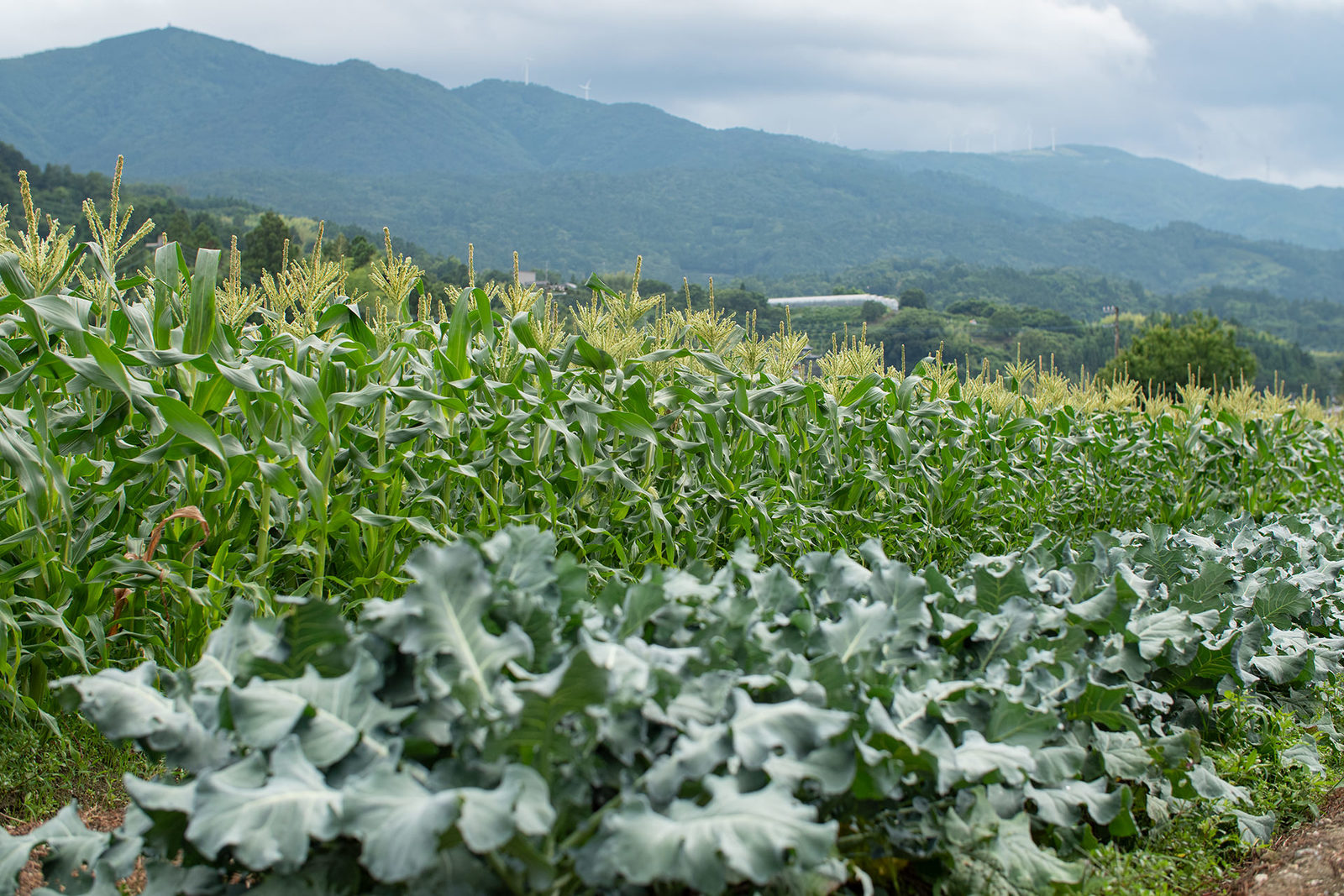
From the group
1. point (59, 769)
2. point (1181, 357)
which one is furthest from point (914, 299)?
point (59, 769)

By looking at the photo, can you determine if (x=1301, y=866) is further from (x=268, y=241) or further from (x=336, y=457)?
(x=268, y=241)

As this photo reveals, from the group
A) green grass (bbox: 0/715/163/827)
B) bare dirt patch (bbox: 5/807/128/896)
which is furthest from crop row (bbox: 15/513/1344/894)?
green grass (bbox: 0/715/163/827)

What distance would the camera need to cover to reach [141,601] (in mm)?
2807

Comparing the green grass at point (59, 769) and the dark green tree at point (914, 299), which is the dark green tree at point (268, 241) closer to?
the dark green tree at point (914, 299)

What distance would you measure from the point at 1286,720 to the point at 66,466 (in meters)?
4.21

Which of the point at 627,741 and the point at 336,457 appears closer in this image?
the point at 627,741

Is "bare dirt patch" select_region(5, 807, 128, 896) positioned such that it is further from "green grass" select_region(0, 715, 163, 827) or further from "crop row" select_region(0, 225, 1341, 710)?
"crop row" select_region(0, 225, 1341, 710)

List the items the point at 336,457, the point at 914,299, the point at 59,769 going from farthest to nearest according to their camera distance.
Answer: the point at 914,299 < the point at 336,457 < the point at 59,769

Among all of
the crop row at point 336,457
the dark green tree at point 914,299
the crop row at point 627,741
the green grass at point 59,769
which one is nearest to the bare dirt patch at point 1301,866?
the crop row at point 627,741

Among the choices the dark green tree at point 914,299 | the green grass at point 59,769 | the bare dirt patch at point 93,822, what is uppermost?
the dark green tree at point 914,299

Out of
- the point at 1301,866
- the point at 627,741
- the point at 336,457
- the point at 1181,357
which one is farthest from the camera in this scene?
the point at 1181,357

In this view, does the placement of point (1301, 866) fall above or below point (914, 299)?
below

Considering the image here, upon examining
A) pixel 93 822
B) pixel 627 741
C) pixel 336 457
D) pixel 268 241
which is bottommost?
pixel 93 822

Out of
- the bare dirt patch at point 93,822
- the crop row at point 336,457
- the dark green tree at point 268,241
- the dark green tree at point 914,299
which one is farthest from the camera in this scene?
the dark green tree at point 914,299
